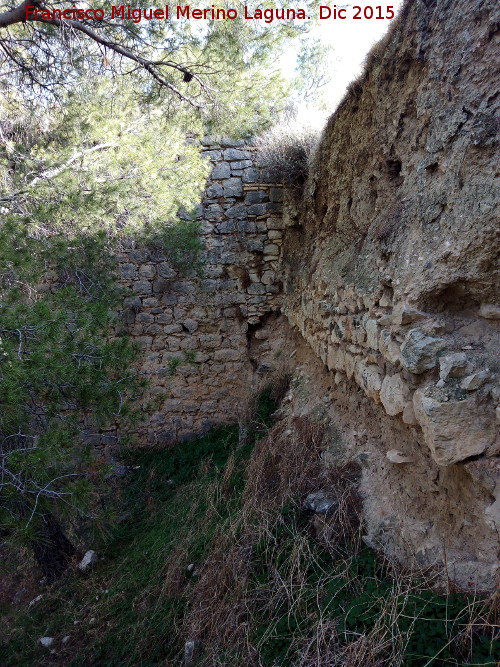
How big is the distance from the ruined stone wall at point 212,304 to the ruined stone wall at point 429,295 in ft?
8.34

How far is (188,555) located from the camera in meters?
3.34

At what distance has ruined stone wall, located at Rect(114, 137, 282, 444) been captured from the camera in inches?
229

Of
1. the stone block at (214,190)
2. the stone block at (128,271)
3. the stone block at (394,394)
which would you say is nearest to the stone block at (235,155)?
the stone block at (214,190)

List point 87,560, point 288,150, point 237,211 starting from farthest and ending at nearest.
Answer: point 237,211, point 288,150, point 87,560

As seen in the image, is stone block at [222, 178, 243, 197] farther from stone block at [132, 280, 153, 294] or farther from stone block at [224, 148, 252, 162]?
stone block at [132, 280, 153, 294]

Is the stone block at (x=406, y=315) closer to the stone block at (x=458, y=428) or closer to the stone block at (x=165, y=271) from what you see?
the stone block at (x=458, y=428)

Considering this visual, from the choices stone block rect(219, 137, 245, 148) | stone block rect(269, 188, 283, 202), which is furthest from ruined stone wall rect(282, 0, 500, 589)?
stone block rect(219, 137, 245, 148)

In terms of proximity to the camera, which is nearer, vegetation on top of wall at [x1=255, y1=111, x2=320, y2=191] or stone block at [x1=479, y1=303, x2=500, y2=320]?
stone block at [x1=479, y1=303, x2=500, y2=320]

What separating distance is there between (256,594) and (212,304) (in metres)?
3.88

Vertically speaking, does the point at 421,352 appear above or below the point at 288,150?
below

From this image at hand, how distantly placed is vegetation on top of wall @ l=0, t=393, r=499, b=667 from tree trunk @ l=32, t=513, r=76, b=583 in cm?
18

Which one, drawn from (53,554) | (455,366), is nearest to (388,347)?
(455,366)

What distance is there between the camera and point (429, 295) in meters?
2.25

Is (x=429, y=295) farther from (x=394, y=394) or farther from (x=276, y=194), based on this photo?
(x=276, y=194)
